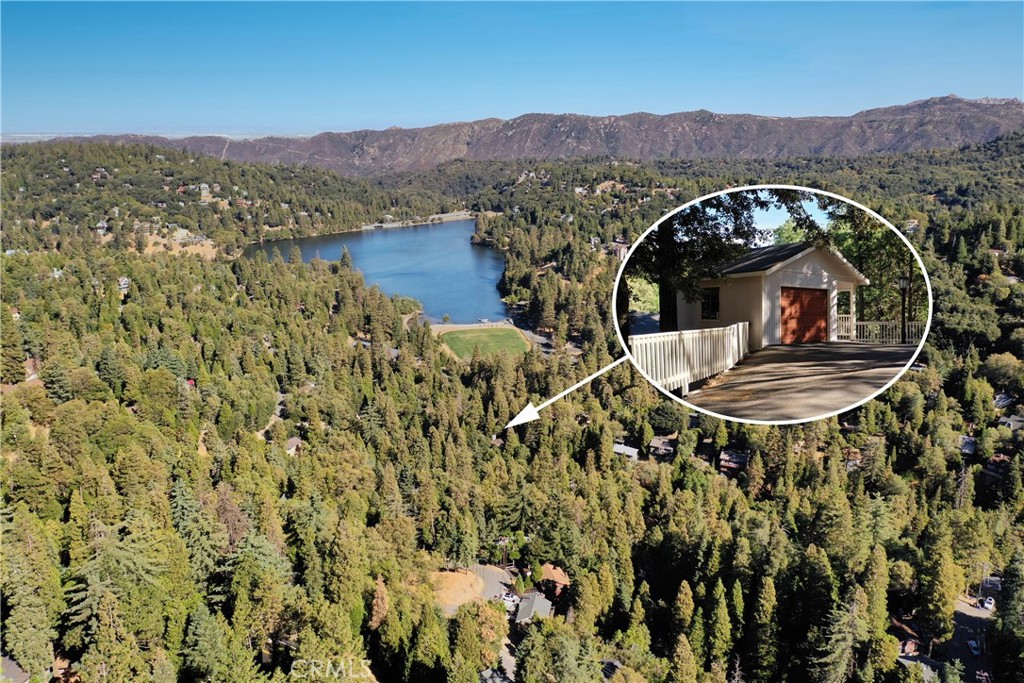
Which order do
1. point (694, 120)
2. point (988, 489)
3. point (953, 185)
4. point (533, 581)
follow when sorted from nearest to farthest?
1. point (533, 581)
2. point (988, 489)
3. point (953, 185)
4. point (694, 120)

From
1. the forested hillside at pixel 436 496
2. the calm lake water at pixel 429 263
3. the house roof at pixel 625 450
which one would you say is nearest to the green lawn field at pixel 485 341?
the forested hillside at pixel 436 496

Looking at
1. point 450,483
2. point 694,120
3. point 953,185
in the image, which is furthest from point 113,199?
point 694,120

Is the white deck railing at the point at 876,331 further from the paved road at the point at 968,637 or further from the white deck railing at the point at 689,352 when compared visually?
the paved road at the point at 968,637

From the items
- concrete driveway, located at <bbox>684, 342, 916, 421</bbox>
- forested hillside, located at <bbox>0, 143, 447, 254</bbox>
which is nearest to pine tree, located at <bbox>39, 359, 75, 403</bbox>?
concrete driveway, located at <bbox>684, 342, 916, 421</bbox>

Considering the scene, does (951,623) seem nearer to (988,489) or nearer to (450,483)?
(988,489)

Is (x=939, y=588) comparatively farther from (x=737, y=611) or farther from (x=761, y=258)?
(x=761, y=258)

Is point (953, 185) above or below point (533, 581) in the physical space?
above
